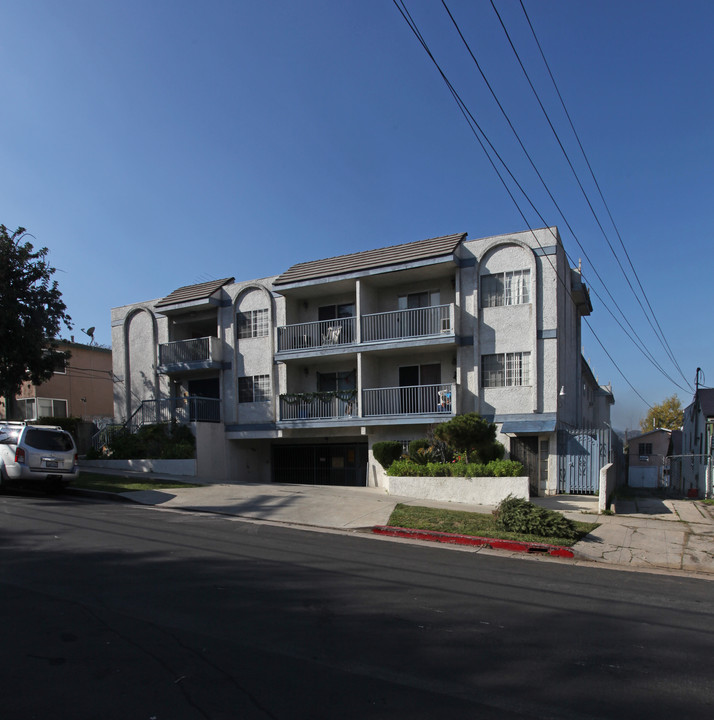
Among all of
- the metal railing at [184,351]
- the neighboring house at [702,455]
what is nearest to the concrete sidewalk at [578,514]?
the neighboring house at [702,455]

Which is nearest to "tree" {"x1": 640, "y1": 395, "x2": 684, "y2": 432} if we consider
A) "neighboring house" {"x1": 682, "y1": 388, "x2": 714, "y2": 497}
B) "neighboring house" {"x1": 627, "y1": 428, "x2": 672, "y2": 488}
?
"neighboring house" {"x1": 627, "y1": 428, "x2": 672, "y2": 488}

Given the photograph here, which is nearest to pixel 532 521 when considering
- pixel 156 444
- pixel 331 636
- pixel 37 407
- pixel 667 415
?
pixel 331 636

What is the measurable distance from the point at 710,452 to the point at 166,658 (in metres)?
22.4

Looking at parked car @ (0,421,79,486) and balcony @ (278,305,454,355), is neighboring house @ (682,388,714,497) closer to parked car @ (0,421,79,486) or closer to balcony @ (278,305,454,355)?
balcony @ (278,305,454,355)

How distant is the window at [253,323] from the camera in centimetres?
2509

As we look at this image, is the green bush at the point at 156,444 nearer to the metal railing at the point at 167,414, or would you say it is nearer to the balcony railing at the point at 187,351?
the metal railing at the point at 167,414

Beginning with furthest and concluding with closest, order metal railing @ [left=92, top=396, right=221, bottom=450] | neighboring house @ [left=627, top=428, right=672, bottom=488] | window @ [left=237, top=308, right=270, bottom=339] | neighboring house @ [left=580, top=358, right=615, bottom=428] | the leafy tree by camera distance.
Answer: neighboring house @ [left=627, top=428, right=672, bottom=488]
neighboring house @ [left=580, top=358, right=615, bottom=428]
window @ [left=237, top=308, right=270, bottom=339]
metal railing @ [left=92, top=396, right=221, bottom=450]
the leafy tree

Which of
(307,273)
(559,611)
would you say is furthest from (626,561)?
(307,273)

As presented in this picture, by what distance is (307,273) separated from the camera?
23562 mm

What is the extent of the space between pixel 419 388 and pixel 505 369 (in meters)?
3.06

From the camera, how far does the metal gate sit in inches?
738

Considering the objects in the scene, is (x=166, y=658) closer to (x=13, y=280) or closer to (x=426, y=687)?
(x=426, y=687)

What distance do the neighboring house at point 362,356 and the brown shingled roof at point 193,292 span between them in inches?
3.6

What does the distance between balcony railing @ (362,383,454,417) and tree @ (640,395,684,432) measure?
164 feet
